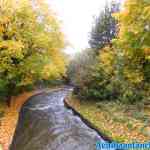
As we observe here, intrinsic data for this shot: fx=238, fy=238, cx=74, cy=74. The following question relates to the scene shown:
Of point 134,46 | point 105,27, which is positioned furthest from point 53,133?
point 105,27

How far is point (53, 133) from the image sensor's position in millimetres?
11359

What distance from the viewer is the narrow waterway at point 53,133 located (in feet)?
31.4

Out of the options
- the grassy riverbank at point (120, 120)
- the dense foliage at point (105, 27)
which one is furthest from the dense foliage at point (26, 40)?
the dense foliage at point (105, 27)

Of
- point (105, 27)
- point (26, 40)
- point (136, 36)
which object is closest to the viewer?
point (136, 36)

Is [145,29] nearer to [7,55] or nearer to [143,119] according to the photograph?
[143,119]

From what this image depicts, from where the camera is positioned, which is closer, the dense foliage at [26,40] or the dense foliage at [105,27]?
the dense foliage at [26,40]

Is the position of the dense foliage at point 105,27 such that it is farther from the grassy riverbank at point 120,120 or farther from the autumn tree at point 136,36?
the autumn tree at point 136,36

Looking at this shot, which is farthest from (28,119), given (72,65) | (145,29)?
(72,65)

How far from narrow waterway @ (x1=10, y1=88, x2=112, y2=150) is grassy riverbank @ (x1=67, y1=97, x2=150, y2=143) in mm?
613

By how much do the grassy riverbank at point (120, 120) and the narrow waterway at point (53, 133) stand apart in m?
0.61

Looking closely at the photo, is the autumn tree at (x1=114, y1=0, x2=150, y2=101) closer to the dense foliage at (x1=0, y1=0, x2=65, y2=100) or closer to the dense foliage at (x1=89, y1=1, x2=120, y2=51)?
the dense foliage at (x1=0, y1=0, x2=65, y2=100)

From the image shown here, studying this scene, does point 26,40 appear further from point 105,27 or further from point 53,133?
point 105,27

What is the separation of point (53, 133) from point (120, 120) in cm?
326

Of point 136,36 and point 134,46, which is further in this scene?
point 134,46
